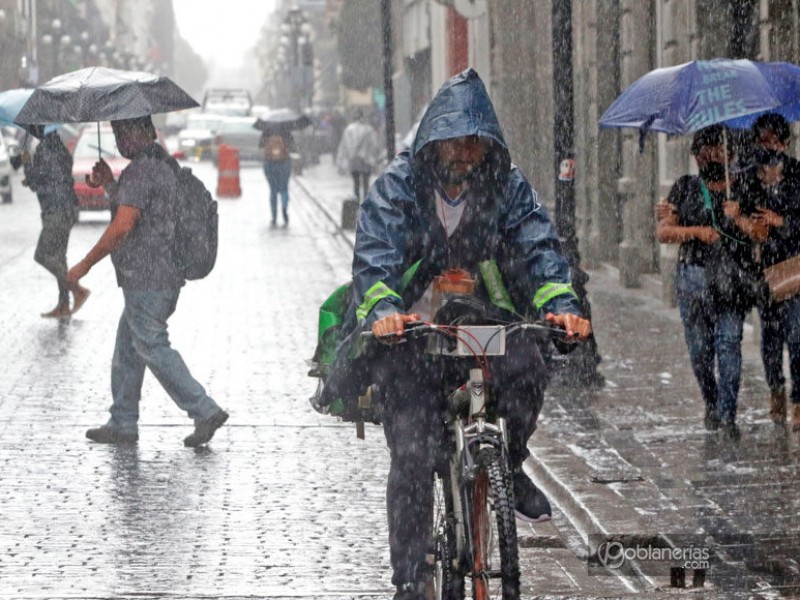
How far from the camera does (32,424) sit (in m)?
9.90

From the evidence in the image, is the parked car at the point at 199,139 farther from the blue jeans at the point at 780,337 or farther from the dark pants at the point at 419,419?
the dark pants at the point at 419,419

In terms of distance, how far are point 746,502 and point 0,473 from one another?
348 centimetres

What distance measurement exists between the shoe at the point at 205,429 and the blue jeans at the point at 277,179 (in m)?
19.5

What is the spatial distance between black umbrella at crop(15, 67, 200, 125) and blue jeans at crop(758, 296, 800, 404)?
10.5 feet

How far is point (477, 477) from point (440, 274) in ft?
2.39

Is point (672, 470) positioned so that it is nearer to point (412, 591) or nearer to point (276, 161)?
point (412, 591)

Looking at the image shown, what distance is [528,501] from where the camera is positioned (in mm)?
5414

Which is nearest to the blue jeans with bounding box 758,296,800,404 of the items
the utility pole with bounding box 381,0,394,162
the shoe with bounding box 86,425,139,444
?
the shoe with bounding box 86,425,139,444

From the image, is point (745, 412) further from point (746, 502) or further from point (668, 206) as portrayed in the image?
point (746, 502)

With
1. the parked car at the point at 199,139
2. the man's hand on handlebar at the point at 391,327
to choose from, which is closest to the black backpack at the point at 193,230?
the man's hand on handlebar at the point at 391,327

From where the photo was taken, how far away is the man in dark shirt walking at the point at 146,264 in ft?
29.5

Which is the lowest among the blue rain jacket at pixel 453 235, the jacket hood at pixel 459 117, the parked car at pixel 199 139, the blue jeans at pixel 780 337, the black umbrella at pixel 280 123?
the parked car at pixel 199 139

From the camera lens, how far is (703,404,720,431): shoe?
925 centimetres
